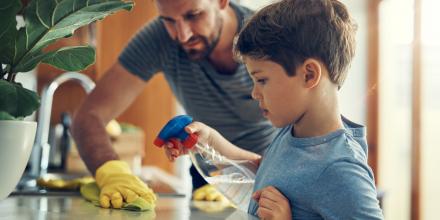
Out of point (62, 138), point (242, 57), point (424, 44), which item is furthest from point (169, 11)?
point (424, 44)

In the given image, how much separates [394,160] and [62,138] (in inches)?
85.2

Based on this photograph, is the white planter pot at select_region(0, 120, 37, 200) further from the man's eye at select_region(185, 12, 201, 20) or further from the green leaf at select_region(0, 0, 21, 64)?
the man's eye at select_region(185, 12, 201, 20)

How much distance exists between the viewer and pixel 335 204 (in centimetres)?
94

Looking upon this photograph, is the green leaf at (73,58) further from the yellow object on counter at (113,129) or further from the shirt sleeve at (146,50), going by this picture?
the yellow object on counter at (113,129)

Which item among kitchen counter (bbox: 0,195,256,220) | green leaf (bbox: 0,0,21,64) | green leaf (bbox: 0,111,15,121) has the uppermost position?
green leaf (bbox: 0,0,21,64)

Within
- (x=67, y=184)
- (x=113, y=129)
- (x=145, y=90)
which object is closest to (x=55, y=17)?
Result: (x=67, y=184)

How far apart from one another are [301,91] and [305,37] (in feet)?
0.29

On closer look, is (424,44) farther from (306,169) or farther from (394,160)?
(306,169)

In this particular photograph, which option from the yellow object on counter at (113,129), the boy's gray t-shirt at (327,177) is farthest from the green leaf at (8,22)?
the yellow object on counter at (113,129)

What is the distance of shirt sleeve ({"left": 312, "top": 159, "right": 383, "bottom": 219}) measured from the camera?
92cm

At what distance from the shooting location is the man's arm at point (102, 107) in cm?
174

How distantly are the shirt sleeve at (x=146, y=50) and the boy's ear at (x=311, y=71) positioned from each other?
86cm

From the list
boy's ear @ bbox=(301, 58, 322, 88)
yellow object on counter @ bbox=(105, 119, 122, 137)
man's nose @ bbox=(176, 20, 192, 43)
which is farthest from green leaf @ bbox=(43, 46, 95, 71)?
yellow object on counter @ bbox=(105, 119, 122, 137)

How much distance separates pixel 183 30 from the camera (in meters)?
1.68
